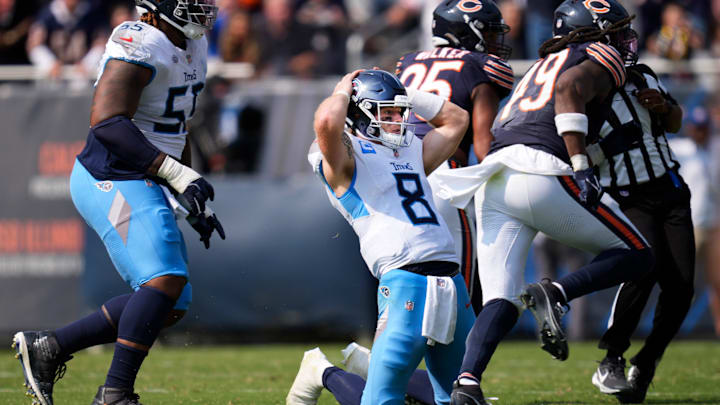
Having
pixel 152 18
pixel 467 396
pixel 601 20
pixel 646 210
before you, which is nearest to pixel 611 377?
pixel 646 210

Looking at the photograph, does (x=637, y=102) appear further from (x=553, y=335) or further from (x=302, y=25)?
(x=302, y=25)

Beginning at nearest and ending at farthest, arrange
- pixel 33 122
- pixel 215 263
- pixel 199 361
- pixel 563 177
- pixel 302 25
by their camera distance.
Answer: pixel 563 177, pixel 199 361, pixel 215 263, pixel 33 122, pixel 302 25

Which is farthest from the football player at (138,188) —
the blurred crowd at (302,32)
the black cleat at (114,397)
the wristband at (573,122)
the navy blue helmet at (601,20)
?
the blurred crowd at (302,32)

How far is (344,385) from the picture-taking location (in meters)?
4.12

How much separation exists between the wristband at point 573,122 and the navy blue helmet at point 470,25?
107cm

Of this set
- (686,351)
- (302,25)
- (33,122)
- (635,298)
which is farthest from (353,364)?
(302,25)

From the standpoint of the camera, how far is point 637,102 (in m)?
5.15

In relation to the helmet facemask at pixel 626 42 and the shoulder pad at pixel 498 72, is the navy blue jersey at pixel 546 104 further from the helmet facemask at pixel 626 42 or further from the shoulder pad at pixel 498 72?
the shoulder pad at pixel 498 72

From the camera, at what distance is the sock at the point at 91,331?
4.48 metres

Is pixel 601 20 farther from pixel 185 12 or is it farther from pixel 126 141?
pixel 126 141

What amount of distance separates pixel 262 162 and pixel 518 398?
184 inches

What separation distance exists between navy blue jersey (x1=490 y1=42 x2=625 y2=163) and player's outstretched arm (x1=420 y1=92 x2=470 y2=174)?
303 millimetres

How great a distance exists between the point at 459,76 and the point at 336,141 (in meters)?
1.38

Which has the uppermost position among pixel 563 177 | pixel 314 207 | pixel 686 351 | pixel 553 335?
pixel 563 177
